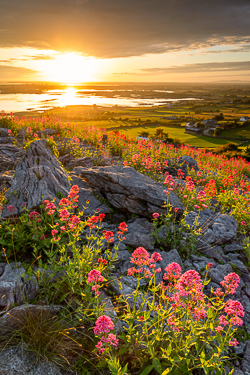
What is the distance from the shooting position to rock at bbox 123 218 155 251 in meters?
6.01

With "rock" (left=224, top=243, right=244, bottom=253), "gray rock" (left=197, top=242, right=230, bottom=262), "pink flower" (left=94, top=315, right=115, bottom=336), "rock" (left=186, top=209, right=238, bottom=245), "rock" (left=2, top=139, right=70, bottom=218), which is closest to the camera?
"pink flower" (left=94, top=315, right=115, bottom=336)

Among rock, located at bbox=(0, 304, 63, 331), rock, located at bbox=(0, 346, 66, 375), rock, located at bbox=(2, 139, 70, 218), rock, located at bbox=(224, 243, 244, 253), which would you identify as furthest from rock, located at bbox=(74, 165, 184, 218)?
rock, located at bbox=(0, 346, 66, 375)

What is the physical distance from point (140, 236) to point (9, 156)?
8466 mm

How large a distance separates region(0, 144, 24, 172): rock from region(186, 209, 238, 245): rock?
8.42m

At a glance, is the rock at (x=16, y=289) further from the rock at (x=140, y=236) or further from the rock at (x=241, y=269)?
the rock at (x=241, y=269)

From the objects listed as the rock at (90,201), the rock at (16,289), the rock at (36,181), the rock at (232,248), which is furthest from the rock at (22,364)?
the rock at (232,248)

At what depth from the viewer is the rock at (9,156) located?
391 inches

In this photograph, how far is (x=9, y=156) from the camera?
1080cm

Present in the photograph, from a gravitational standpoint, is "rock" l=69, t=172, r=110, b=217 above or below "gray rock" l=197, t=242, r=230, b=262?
above

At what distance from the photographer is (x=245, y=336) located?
14.3 feet

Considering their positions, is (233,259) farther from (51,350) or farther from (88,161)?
(88,161)

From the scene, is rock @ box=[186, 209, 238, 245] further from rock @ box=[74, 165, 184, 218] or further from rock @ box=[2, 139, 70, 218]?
rock @ box=[2, 139, 70, 218]

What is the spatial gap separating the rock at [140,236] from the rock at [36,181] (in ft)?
7.76

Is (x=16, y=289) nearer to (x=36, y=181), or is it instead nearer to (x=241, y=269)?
(x=36, y=181)
